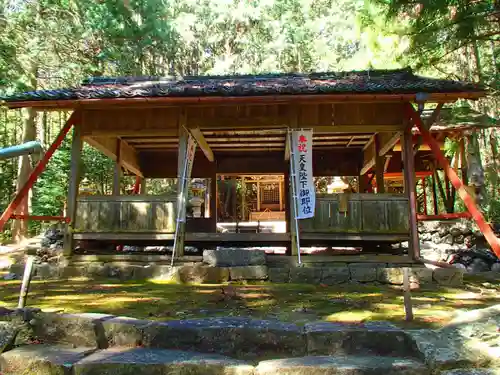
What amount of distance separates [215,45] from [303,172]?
20060mm

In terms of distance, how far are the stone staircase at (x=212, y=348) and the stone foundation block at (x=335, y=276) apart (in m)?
4.11

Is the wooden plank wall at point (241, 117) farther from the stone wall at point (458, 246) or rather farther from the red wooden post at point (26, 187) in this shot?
the stone wall at point (458, 246)

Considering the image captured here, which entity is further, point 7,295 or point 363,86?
point 363,86

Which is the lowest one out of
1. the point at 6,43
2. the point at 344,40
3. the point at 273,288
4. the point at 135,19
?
the point at 273,288

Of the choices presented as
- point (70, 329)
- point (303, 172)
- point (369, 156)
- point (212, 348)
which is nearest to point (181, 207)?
point (303, 172)

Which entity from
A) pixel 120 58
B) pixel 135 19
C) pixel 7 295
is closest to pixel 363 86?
pixel 7 295

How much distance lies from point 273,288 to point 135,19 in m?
14.0

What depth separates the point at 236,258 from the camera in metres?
8.40

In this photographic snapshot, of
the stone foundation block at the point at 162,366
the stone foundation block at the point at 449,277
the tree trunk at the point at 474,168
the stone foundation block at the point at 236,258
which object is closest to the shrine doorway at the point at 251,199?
the tree trunk at the point at 474,168

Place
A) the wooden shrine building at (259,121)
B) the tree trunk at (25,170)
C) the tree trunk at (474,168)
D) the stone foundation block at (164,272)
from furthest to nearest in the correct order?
the tree trunk at (25,170) < the tree trunk at (474,168) < the stone foundation block at (164,272) < the wooden shrine building at (259,121)

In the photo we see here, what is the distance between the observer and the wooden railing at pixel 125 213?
8.99 m

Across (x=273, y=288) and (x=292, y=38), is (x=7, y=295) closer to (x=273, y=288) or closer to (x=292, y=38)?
(x=273, y=288)

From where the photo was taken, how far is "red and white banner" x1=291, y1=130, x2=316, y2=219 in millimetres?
8570

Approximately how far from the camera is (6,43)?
13.2 meters
